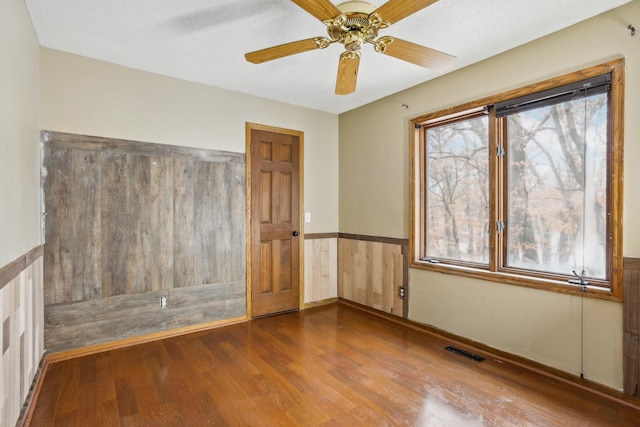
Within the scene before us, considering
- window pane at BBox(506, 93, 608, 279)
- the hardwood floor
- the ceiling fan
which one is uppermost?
the ceiling fan

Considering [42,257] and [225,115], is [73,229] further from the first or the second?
[225,115]

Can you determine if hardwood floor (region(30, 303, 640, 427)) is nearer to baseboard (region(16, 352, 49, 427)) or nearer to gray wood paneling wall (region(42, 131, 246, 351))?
baseboard (region(16, 352, 49, 427))

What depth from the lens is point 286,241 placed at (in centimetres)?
410

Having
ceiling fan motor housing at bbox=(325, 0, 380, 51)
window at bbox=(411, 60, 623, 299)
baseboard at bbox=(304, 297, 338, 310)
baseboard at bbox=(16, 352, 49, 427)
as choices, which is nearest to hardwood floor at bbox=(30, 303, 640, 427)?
baseboard at bbox=(16, 352, 49, 427)

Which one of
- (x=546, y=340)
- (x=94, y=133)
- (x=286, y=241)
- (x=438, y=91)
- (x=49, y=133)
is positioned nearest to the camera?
(x=546, y=340)

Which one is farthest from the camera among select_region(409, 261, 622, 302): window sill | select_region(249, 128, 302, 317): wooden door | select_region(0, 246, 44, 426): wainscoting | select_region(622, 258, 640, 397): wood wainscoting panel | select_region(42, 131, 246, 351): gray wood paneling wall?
select_region(249, 128, 302, 317): wooden door

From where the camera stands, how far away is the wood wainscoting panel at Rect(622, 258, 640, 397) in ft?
6.89

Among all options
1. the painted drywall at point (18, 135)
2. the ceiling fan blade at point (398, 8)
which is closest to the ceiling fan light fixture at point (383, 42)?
the ceiling fan blade at point (398, 8)

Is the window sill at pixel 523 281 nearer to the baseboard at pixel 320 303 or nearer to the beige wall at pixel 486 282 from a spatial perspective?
the beige wall at pixel 486 282

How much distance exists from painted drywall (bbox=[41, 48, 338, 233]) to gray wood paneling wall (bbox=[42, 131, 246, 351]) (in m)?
0.14

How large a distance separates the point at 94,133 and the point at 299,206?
2.24 meters

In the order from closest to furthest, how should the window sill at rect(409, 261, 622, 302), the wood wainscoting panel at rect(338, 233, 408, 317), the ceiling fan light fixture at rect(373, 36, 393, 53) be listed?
the ceiling fan light fixture at rect(373, 36, 393, 53)
the window sill at rect(409, 261, 622, 302)
the wood wainscoting panel at rect(338, 233, 408, 317)

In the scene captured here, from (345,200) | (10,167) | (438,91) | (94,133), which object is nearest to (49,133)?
(94,133)

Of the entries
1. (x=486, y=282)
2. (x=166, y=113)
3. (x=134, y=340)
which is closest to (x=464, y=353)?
(x=486, y=282)
